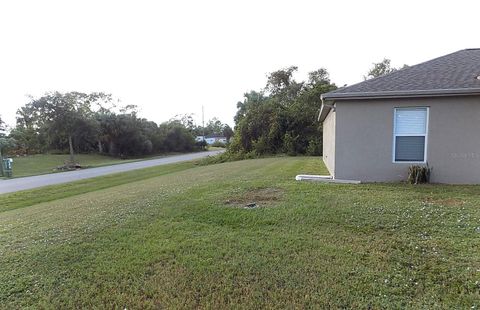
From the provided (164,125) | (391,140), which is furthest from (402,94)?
(164,125)

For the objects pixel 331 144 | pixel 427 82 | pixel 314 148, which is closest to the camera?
pixel 427 82

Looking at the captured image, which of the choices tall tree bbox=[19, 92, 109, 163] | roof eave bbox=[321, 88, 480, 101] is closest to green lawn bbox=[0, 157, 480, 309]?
roof eave bbox=[321, 88, 480, 101]

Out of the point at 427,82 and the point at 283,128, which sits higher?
the point at 427,82

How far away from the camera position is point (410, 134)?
7562mm

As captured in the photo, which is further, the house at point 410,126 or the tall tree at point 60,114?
the tall tree at point 60,114

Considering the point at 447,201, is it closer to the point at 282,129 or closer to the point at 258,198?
the point at 258,198

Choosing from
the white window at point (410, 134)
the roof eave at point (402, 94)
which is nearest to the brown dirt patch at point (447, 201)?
the white window at point (410, 134)

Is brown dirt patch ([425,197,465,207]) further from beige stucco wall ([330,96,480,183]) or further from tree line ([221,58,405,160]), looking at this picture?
tree line ([221,58,405,160])

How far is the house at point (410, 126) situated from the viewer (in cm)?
720

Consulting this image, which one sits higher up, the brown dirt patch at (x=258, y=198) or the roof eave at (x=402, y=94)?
the roof eave at (x=402, y=94)

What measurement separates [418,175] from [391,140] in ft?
3.62

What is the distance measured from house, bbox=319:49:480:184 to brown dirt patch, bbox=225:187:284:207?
2.31 m

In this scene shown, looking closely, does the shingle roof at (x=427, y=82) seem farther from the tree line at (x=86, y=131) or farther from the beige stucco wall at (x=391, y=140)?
the tree line at (x=86, y=131)

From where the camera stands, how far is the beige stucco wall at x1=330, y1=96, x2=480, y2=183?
721 cm
